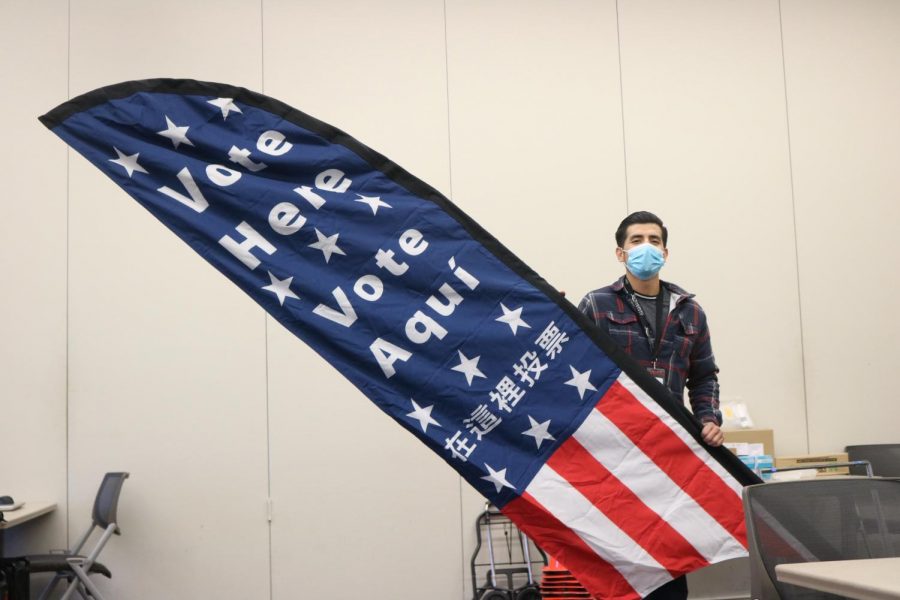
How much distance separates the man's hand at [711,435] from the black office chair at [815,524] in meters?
0.28

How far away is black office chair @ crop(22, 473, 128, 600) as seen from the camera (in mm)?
4859

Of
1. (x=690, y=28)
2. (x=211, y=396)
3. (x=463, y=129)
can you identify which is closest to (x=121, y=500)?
(x=211, y=396)

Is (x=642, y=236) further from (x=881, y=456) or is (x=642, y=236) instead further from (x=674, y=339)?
(x=881, y=456)

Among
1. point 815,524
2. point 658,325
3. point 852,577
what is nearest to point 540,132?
point 658,325

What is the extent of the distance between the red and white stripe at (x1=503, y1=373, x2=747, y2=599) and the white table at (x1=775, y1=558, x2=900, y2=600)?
54cm

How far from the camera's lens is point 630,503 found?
2.59 m

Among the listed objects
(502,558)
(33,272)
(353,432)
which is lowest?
(502,558)

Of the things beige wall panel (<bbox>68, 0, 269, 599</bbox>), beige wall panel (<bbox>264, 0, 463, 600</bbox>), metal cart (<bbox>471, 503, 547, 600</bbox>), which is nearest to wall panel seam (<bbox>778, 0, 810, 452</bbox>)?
metal cart (<bbox>471, 503, 547, 600</bbox>)

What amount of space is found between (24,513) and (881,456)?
4922mm

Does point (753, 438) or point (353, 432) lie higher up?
point (353, 432)

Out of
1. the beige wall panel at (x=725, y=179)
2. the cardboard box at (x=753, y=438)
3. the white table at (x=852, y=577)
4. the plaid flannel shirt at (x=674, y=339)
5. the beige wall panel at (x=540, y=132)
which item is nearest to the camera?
the white table at (x=852, y=577)

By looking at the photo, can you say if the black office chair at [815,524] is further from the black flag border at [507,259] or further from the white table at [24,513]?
the white table at [24,513]

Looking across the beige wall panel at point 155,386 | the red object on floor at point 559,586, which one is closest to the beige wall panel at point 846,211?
the red object on floor at point 559,586

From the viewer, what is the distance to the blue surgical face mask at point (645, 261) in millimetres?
2969
